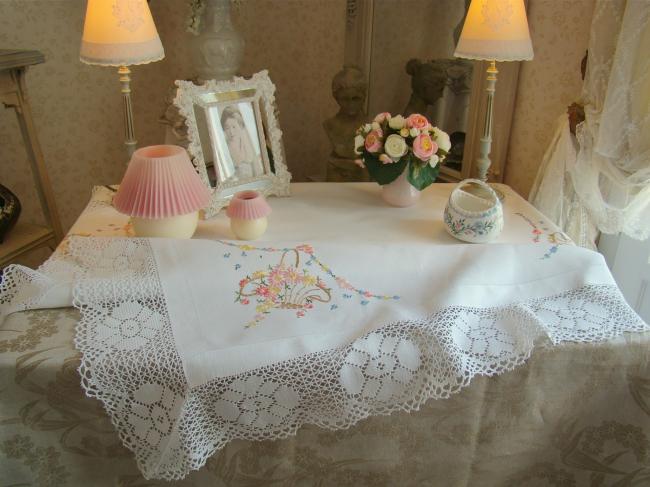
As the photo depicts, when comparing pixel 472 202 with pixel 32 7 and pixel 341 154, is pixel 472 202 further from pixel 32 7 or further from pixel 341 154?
pixel 32 7

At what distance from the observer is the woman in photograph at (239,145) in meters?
1.43

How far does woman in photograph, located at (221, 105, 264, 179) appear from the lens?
1.43 meters

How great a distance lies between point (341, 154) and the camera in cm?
210

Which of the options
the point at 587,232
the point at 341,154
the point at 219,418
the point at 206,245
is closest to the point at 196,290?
the point at 206,245

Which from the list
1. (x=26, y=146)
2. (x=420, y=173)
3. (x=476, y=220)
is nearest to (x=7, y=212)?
(x=26, y=146)

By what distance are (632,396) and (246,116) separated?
3.46 ft

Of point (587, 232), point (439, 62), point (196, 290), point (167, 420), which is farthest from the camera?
point (439, 62)

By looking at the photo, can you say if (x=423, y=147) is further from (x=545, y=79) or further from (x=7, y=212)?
(x=7, y=212)

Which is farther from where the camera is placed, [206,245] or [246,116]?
[246,116]

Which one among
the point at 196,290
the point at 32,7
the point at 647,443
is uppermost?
the point at 32,7

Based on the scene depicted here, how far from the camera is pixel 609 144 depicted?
126 cm

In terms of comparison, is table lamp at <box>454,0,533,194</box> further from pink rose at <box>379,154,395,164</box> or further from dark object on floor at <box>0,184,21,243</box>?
dark object on floor at <box>0,184,21,243</box>

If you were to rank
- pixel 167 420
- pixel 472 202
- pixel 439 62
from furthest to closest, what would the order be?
pixel 439 62 → pixel 472 202 → pixel 167 420

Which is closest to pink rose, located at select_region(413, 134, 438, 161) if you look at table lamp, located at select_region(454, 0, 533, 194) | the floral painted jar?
the floral painted jar
